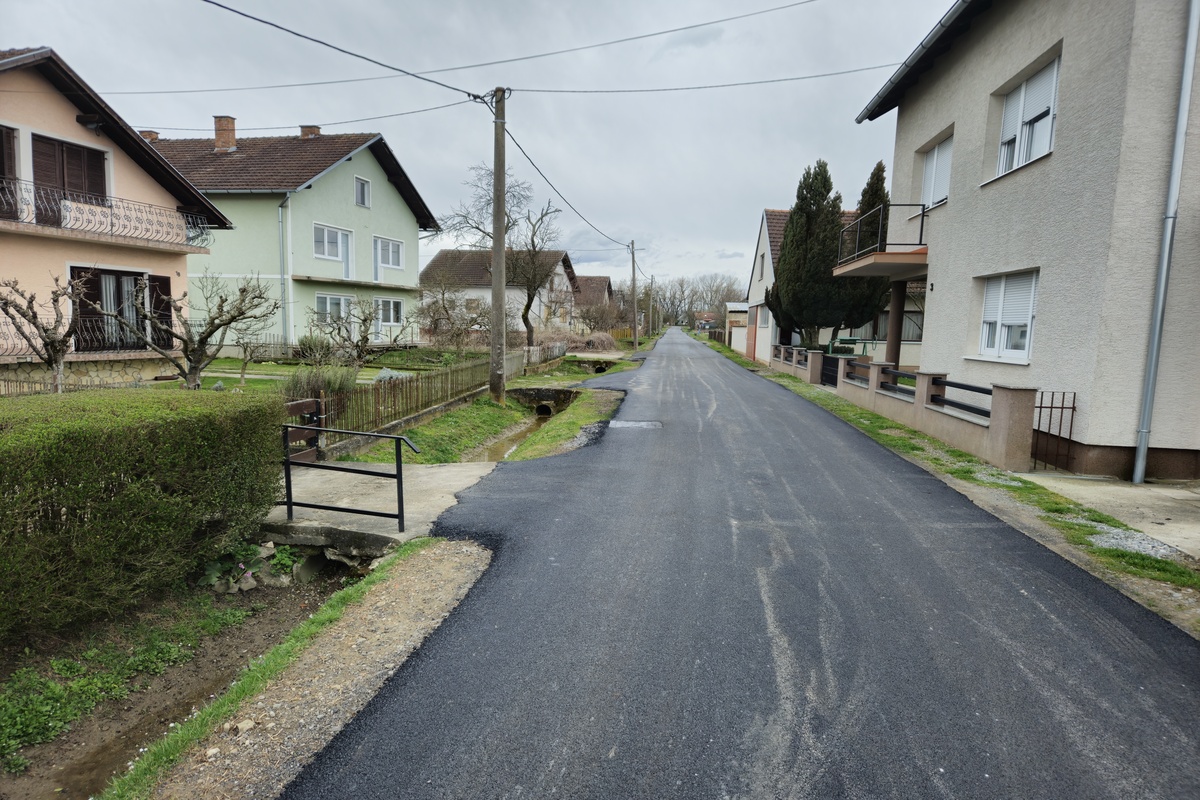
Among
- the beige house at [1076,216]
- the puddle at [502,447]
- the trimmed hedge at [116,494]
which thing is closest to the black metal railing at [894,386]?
the beige house at [1076,216]

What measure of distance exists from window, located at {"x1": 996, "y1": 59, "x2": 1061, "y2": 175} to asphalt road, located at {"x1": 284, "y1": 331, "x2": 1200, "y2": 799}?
7.00m

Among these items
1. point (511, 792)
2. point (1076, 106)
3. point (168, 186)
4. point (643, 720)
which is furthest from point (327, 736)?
point (168, 186)

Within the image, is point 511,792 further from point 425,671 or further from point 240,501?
point 240,501

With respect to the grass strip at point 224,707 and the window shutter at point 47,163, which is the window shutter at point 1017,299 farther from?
the window shutter at point 47,163

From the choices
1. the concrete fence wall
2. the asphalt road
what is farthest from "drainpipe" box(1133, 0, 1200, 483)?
the asphalt road

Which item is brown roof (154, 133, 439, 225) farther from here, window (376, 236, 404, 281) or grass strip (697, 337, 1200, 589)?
grass strip (697, 337, 1200, 589)

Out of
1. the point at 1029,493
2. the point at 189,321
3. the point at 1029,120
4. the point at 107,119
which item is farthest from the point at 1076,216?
the point at 189,321

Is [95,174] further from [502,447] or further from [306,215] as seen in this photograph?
[502,447]

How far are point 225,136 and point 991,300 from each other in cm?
2982

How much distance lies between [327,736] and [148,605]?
2.77 metres

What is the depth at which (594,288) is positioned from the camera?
77750 mm

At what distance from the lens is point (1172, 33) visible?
792cm

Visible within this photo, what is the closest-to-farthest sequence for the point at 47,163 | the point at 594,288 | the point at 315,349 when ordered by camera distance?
the point at 47,163
the point at 315,349
the point at 594,288

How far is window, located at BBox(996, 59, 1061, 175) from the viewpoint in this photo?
9.97 metres
